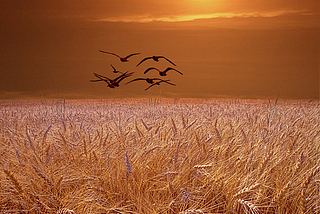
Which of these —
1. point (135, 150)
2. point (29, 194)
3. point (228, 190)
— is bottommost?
point (29, 194)

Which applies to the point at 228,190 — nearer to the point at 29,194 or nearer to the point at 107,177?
the point at 107,177

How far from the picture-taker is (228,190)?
1.56 m

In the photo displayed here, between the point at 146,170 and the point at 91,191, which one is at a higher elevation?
the point at 146,170

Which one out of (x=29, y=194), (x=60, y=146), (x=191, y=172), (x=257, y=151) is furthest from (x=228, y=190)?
(x=60, y=146)

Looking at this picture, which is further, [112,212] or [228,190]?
[228,190]

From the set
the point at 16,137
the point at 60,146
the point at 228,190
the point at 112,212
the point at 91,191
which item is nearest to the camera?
the point at 112,212

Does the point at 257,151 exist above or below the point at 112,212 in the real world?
above

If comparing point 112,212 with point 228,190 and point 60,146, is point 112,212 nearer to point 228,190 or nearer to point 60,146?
point 228,190

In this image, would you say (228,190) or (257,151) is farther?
(257,151)

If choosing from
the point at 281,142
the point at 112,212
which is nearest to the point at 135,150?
the point at 112,212

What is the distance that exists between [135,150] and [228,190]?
71cm

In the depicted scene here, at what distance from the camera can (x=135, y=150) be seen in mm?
2006

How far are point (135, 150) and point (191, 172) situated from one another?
1.43ft

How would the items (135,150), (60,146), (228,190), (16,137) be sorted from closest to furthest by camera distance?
(228,190)
(135,150)
(60,146)
(16,137)
